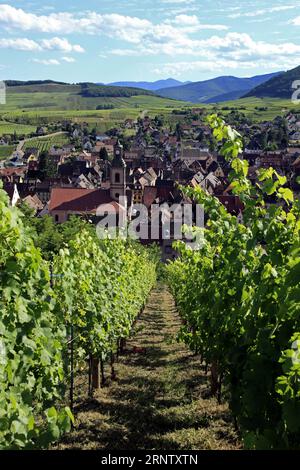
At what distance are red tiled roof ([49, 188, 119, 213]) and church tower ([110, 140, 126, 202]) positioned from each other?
1.21m

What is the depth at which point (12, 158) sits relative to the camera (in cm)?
13250

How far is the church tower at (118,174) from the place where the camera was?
65000 mm

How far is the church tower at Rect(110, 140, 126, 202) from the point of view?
65000mm

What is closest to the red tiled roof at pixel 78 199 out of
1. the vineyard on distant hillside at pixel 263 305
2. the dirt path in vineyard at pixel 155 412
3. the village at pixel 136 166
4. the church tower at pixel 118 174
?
the village at pixel 136 166

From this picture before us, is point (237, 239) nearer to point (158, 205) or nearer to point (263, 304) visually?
→ point (263, 304)

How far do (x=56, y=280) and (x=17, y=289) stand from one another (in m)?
3.37

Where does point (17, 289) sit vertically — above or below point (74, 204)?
above

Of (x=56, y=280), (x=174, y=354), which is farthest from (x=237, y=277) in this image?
(x=174, y=354)

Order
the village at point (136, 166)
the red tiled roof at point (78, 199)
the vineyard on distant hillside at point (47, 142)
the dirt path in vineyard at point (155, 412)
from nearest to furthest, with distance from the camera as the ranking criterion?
the dirt path in vineyard at point (155, 412)
the red tiled roof at point (78, 199)
the village at point (136, 166)
the vineyard on distant hillside at point (47, 142)

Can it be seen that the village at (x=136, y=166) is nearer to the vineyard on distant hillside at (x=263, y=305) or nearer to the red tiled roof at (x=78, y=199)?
the red tiled roof at (x=78, y=199)

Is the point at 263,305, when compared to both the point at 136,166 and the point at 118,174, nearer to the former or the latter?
the point at 118,174

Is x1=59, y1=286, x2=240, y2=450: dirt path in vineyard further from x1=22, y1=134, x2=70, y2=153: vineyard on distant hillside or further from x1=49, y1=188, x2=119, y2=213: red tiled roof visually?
x1=22, y1=134, x2=70, y2=153: vineyard on distant hillside

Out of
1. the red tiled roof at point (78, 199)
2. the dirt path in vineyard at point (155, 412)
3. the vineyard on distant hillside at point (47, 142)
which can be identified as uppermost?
the vineyard on distant hillside at point (47, 142)

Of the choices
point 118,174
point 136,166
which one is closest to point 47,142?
point 136,166
